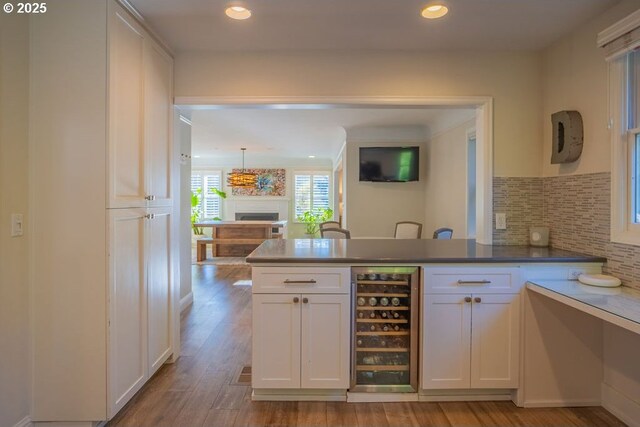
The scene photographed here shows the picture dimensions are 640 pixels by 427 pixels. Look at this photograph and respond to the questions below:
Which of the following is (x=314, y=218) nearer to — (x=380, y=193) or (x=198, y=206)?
(x=198, y=206)

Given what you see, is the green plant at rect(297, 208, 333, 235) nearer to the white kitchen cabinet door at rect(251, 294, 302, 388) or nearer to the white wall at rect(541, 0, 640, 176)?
the white wall at rect(541, 0, 640, 176)

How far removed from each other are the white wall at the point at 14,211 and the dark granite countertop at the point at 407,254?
3.82ft

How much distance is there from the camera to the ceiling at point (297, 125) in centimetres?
469

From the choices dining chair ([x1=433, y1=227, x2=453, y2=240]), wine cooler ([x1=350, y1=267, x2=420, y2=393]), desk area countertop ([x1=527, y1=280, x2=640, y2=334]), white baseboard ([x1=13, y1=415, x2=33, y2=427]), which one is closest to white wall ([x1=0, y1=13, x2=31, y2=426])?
white baseboard ([x1=13, y1=415, x2=33, y2=427])

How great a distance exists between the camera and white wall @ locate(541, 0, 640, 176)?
2.08 m

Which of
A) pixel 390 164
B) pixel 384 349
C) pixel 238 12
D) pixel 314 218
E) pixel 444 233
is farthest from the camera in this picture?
pixel 314 218

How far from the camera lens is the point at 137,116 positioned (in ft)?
6.98

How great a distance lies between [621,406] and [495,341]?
0.76m

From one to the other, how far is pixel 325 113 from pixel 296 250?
9.69 ft

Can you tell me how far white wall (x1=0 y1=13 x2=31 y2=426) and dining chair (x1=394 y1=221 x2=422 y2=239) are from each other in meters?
3.74

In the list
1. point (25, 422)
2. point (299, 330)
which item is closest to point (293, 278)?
point (299, 330)

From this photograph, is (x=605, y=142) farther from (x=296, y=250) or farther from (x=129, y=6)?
(x=129, y=6)

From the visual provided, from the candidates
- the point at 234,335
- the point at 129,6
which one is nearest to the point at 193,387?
the point at 234,335

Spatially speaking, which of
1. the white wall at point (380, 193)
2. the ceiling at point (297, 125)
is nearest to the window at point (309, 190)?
the ceiling at point (297, 125)
